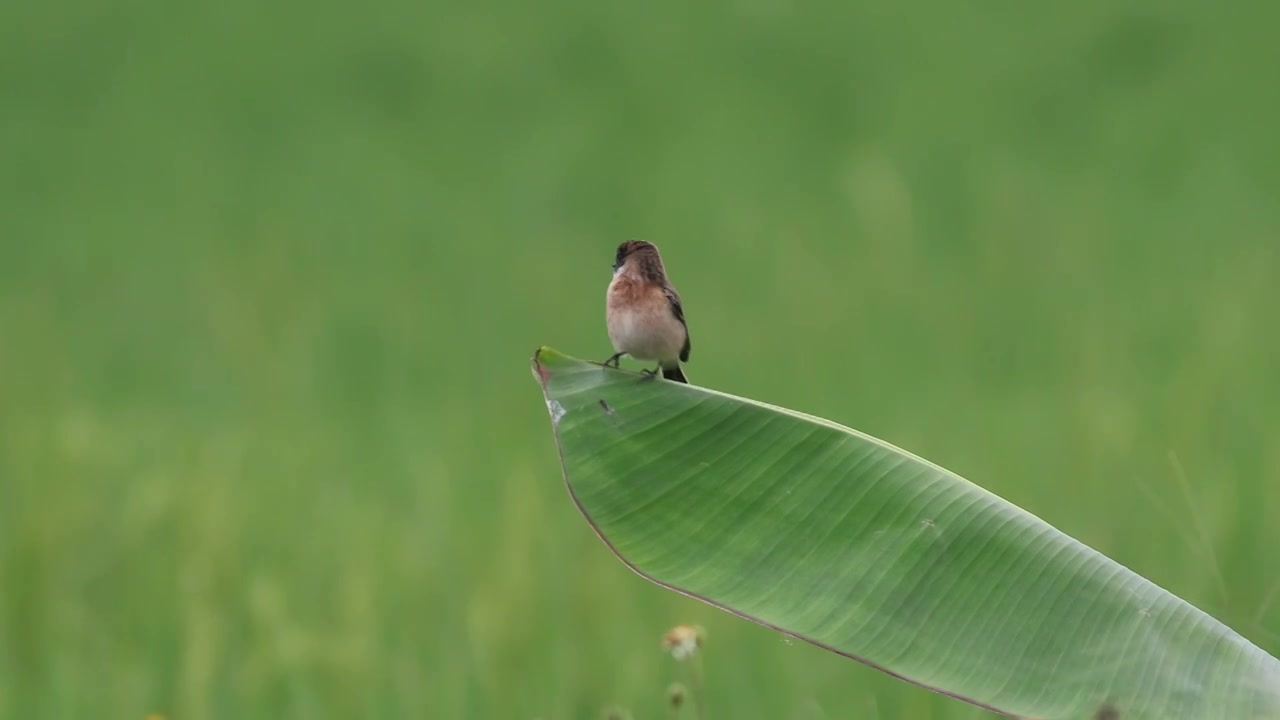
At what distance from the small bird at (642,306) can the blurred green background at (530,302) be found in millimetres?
1368

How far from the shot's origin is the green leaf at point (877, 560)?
110 inches

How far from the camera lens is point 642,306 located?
162 inches

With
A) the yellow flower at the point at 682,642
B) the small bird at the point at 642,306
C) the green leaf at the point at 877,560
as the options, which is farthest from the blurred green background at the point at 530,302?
the small bird at the point at 642,306

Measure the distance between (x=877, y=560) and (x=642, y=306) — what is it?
1342 mm

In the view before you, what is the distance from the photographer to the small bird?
4.10 metres

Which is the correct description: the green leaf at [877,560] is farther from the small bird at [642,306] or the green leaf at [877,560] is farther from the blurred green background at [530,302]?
the small bird at [642,306]

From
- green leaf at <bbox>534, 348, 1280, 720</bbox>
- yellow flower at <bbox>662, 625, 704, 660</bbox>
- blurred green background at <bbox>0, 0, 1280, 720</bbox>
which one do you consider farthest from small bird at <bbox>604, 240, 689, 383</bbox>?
blurred green background at <bbox>0, 0, 1280, 720</bbox>

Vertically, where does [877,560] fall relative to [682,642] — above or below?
above

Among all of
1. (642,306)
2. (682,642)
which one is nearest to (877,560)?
(682,642)

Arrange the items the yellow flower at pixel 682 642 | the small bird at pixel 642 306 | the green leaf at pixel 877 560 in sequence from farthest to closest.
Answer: the small bird at pixel 642 306 < the yellow flower at pixel 682 642 < the green leaf at pixel 877 560

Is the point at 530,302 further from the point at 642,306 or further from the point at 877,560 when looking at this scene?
the point at 877,560

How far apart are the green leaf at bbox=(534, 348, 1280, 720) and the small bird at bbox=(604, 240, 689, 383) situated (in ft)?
3.39

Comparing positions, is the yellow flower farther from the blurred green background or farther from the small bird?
the blurred green background

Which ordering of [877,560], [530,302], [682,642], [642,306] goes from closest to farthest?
[877,560] < [682,642] < [642,306] < [530,302]
